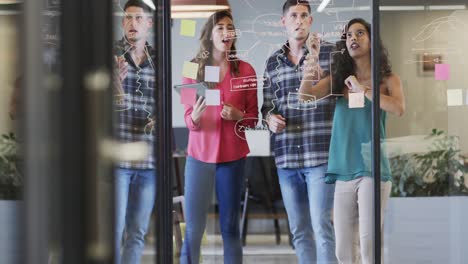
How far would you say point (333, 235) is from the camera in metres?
4.95

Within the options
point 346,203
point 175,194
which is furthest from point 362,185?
point 175,194

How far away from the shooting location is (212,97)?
5039 millimetres

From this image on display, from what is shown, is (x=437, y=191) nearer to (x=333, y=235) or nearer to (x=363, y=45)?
(x=333, y=235)

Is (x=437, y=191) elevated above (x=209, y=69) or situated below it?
below

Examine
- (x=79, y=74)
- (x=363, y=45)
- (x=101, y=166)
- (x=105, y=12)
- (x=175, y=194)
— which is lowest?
(x=175, y=194)

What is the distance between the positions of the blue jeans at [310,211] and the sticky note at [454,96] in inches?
35.9

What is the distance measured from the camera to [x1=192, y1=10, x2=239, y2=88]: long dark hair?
16.4 feet

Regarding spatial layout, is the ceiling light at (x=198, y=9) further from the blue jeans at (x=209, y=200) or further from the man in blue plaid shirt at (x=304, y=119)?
the blue jeans at (x=209, y=200)

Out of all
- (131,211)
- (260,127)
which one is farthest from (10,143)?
(260,127)

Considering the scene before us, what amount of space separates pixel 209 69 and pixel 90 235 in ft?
12.0

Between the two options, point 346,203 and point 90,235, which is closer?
point 90,235

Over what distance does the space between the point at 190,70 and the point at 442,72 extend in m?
1.62

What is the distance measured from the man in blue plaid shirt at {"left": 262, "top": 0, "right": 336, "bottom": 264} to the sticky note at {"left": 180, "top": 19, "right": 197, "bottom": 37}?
0.53m

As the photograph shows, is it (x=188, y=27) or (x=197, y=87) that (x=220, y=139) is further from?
(x=188, y=27)
